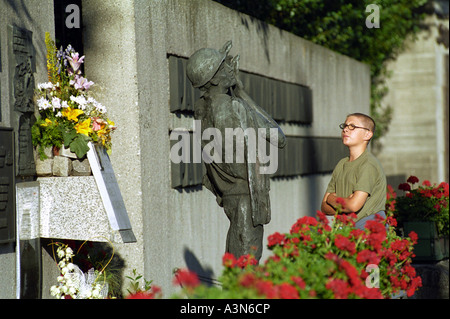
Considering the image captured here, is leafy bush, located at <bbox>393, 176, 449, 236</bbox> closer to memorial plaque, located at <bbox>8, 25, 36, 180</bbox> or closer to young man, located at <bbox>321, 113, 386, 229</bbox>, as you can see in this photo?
young man, located at <bbox>321, 113, 386, 229</bbox>

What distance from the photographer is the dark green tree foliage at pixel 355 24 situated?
14891 millimetres

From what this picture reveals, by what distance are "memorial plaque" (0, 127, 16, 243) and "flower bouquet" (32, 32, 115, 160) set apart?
39cm

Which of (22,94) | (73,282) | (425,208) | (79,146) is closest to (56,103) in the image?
(22,94)

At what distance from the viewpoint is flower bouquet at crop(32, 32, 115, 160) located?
6.61m

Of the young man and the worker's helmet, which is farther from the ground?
the worker's helmet

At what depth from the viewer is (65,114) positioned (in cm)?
666

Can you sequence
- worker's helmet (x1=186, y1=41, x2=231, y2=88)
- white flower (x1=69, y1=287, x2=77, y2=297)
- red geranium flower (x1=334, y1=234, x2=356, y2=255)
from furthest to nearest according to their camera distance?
white flower (x1=69, y1=287, x2=77, y2=297) < worker's helmet (x1=186, y1=41, x2=231, y2=88) < red geranium flower (x1=334, y1=234, x2=356, y2=255)

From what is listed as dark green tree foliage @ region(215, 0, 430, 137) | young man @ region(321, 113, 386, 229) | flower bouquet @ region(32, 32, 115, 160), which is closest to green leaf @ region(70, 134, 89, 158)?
flower bouquet @ region(32, 32, 115, 160)

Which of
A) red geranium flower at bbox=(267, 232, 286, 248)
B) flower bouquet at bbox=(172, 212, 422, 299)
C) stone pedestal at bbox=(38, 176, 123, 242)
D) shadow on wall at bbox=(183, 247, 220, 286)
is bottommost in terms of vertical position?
shadow on wall at bbox=(183, 247, 220, 286)

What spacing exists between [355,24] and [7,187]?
1192cm

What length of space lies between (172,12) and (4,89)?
8.89 ft

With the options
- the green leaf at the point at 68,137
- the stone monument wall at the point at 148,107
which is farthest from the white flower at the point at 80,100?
the stone monument wall at the point at 148,107

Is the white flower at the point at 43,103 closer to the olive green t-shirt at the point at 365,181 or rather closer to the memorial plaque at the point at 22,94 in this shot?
the memorial plaque at the point at 22,94

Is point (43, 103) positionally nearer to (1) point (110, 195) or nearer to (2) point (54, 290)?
(1) point (110, 195)
